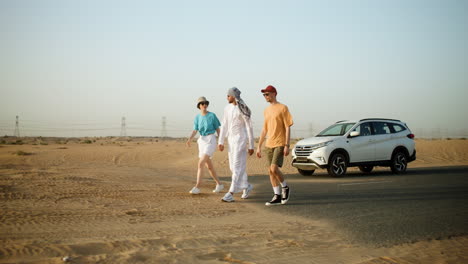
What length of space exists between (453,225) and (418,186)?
585 cm

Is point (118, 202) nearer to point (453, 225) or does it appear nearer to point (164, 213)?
point (164, 213)

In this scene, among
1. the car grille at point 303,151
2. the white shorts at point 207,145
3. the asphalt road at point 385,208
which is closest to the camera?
the asphalt road at point 385,208

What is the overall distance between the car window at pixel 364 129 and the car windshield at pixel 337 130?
1.01 feet

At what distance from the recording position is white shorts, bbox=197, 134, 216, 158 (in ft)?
31.4

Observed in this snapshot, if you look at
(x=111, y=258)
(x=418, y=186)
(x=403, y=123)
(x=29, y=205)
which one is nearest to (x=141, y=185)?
(x=29, y=205)

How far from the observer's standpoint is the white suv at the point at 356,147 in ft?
49.0

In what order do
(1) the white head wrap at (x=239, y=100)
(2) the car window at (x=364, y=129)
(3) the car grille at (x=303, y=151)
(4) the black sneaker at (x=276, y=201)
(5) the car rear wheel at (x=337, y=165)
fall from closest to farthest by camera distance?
1. (4) the black sneaker at (x=276, y=201)
2. (1) the white head wrap at (x=239, y=100)
3. (5) the car rear wheel at (x=337, y=165)
4. (3) the car grille at (x=303, y=151)
5. (2) the car window at (x=364, y=129)

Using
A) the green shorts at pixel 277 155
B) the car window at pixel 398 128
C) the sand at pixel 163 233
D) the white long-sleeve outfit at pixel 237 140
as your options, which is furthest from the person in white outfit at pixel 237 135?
the car window at pixel 398 128

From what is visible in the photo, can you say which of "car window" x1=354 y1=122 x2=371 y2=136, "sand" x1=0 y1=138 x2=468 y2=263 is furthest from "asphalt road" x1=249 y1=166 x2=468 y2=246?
"car window" x1=354 y1=122 x2=371 y2=136

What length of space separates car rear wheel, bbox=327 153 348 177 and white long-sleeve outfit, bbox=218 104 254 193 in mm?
6847

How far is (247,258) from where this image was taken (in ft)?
14.7

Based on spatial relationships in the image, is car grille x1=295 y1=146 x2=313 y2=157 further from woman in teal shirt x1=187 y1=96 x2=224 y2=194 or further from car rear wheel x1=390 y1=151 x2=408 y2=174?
Result: woman in teal shirt x1=187 y1=96 x2=224 y2=194

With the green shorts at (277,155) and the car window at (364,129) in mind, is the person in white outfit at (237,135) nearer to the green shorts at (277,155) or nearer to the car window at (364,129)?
the green shorts at (277,155)

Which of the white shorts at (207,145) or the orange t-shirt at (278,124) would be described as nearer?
the orange t-shirt at (278,124)
